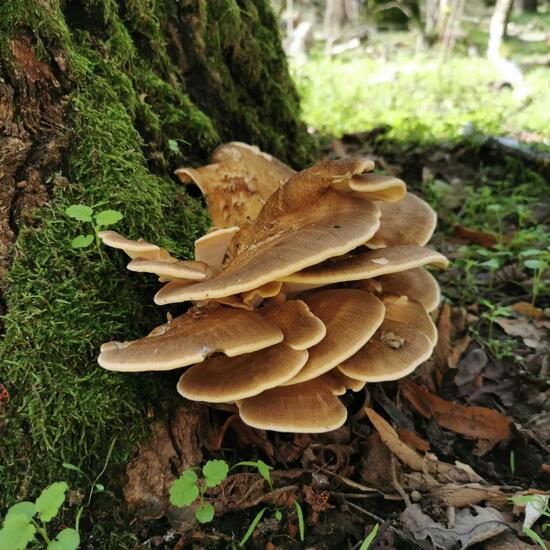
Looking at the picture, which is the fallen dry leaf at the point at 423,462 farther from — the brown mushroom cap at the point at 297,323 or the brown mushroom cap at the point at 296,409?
the brown mushroom cap at the point at 297,323

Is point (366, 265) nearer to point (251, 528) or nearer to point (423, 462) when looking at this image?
point (423, 462)

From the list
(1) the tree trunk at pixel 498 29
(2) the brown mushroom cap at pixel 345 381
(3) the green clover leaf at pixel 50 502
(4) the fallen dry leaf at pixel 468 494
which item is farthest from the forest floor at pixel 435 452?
(1) the tree trunk at pixel 498 29

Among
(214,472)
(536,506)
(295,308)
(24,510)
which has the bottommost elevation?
(536,506)

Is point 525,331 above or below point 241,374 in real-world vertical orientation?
below

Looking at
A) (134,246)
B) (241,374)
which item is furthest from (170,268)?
(241,374)

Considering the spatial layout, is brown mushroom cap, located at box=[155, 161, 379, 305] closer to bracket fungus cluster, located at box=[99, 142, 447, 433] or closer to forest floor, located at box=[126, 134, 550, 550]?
bracket fungus cluster, located at box=[99, 142, 447, 433]

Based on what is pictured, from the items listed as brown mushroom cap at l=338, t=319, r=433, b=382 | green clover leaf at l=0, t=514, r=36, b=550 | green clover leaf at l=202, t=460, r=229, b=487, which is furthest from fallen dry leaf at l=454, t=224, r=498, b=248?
green clover leaf at l=0, t=514, r=36, b=550
